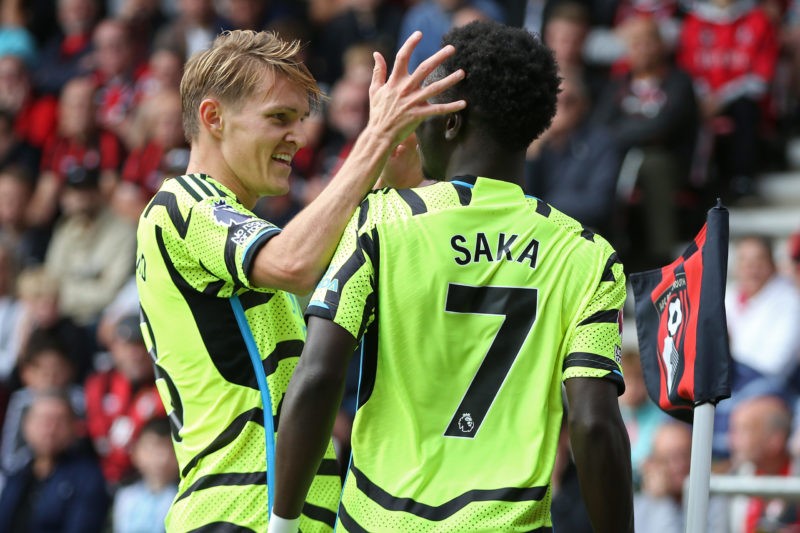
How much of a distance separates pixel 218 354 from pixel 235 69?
0.81m

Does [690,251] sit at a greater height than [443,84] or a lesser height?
lesser

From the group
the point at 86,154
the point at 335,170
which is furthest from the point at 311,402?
the point at 86,154

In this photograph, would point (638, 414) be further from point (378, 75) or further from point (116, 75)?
point (116, 75)

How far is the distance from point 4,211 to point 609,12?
17.0ft

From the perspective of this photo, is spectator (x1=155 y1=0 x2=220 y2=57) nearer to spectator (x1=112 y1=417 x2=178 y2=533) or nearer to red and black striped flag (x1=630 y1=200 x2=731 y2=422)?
spectator (x1=112 y1=417 x2=178 y2=533)

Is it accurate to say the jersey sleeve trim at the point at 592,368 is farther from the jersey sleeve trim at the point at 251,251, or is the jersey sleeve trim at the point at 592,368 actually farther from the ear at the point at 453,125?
the jersey sleeve trim at the point at 251,251

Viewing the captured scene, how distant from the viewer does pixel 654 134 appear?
347 inches

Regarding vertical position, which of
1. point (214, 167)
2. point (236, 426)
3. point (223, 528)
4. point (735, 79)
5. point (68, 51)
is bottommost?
point (223, 528)

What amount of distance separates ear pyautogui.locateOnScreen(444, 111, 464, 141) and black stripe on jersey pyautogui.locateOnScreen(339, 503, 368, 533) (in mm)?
927

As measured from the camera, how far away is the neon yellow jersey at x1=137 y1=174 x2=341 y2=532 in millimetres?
3467

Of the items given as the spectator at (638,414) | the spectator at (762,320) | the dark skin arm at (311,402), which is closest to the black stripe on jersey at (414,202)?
the dark skin arm at (311,402)

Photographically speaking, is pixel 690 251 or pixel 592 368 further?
pixel 690 251

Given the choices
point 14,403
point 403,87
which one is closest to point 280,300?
point 403,87

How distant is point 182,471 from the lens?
361 centimetres
